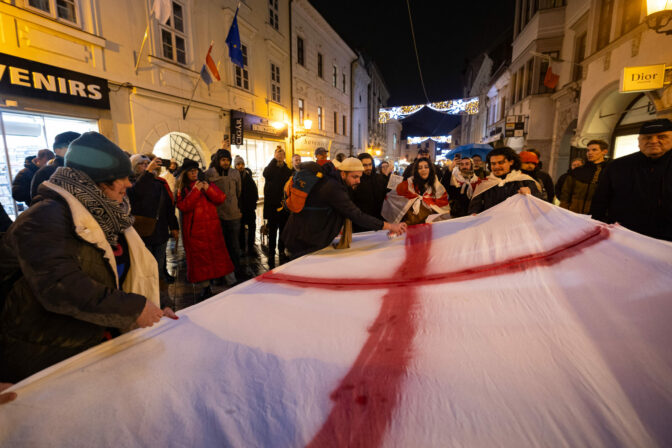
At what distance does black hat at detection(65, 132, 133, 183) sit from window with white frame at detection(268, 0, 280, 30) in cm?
1493

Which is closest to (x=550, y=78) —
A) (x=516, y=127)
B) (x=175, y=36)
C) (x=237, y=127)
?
(x=516, y=127)

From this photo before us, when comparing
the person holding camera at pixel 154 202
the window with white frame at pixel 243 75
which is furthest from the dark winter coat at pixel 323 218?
the window with white frame at pixel 243 75

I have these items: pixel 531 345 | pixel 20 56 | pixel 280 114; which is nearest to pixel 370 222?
pixel 531 345

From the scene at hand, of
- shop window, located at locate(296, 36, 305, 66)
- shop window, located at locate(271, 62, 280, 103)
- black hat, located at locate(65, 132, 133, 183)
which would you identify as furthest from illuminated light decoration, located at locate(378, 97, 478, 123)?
black hat, located at locate(65, 132, 133, 183)

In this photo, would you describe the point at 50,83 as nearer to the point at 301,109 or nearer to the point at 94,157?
the point at 94,157

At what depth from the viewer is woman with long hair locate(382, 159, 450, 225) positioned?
13.8 feet

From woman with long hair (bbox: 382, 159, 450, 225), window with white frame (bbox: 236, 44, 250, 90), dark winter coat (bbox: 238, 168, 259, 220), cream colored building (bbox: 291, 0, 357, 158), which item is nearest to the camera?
woman with long hair (bbox: 382, 159, 450, 225)

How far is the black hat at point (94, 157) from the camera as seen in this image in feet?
4.51

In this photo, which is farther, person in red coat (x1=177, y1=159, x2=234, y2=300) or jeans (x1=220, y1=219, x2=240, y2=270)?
jeans (x1=220, y1=219, x2=240, y2=270)

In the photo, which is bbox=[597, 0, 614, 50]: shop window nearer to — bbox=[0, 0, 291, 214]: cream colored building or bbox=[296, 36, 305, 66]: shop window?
bbox=[0, 0, 291, 214]: cream colored building

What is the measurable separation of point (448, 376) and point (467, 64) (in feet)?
151

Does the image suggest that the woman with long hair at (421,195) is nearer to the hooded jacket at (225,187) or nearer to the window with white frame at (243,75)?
the hooded jacket at (225,187)

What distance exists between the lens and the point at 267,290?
6.92ft

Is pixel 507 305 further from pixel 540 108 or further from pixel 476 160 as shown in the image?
pixel 540 108
